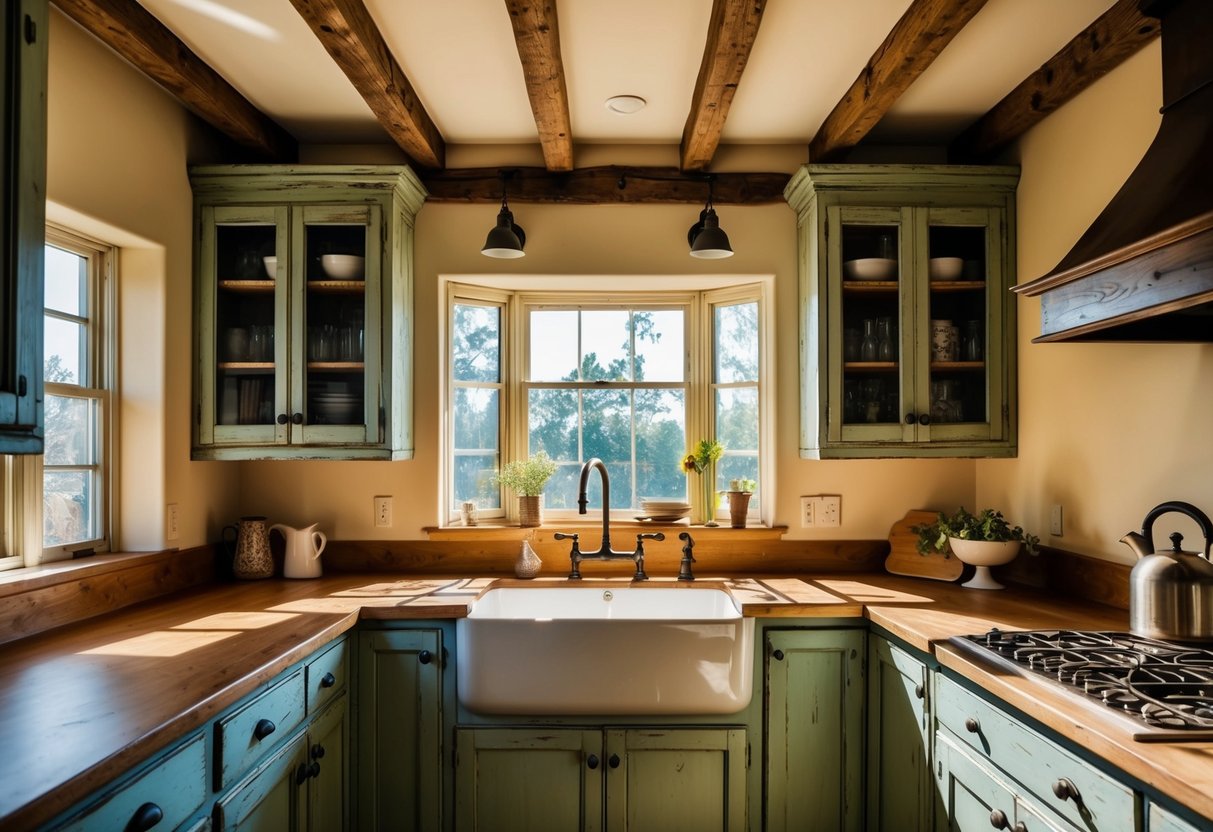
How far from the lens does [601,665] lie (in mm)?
2348

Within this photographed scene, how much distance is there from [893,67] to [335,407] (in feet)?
6.96

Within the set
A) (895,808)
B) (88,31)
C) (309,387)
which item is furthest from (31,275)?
(895,808)

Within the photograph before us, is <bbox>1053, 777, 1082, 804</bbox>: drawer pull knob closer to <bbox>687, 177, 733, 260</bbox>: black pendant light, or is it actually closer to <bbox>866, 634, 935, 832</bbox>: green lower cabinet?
<bbox>866, 634, 935, 832</bbox>: green lower cabinet

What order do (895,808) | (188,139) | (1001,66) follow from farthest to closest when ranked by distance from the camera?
(188,139)
(1001,66)
(895,808)

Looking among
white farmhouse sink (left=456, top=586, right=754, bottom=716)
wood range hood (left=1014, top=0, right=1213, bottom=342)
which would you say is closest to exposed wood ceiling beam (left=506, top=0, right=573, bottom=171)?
wood range hood (left=1014, top=0, right=1213, bottom=342)

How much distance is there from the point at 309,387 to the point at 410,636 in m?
0.99

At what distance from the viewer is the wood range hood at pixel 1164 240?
4.67ft

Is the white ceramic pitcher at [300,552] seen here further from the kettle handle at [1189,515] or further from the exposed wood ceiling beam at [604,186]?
the kettle handle at [1189,515]

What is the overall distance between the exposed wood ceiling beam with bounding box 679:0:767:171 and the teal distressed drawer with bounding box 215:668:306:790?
200cm

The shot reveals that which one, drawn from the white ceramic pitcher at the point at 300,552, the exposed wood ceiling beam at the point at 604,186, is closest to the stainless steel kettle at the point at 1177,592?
the exposed wood ceiling beam at the point at 604,186

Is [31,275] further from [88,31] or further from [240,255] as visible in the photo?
[240,255]

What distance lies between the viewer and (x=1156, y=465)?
213cm

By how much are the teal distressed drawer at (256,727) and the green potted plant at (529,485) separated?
1247mm

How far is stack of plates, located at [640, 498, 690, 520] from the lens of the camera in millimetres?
3078
